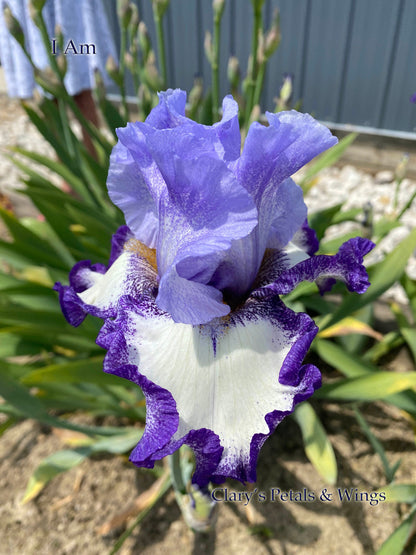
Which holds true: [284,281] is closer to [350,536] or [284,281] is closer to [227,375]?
[227,375]

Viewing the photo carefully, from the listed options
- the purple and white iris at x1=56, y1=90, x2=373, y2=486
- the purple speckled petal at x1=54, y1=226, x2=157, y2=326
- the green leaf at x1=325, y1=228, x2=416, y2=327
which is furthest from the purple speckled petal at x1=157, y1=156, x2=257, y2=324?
the green leaf at x1=325, y1=228, x2=416, y2=327

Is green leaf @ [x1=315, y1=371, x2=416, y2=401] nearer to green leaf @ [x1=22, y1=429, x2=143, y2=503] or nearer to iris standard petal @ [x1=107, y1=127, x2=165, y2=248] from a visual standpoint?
green leaf @ [x1=22, y1=429, x2=143, y2=503]

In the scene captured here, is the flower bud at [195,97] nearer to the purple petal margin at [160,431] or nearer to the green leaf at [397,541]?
the purple petal margin at [160,431]

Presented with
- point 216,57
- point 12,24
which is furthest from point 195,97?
point 12,24

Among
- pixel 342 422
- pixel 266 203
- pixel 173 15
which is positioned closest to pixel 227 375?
pixel 266 203

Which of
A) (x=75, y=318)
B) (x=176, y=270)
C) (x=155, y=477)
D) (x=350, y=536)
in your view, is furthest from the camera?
(x=155, y=477)

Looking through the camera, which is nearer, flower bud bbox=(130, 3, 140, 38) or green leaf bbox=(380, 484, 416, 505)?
green leaf bbox=(380, 484, 416, 505)

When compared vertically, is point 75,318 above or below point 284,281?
below

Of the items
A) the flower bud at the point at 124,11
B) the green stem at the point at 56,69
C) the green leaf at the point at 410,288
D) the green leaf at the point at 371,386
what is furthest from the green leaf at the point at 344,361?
the flower bud at the point at 124,11
